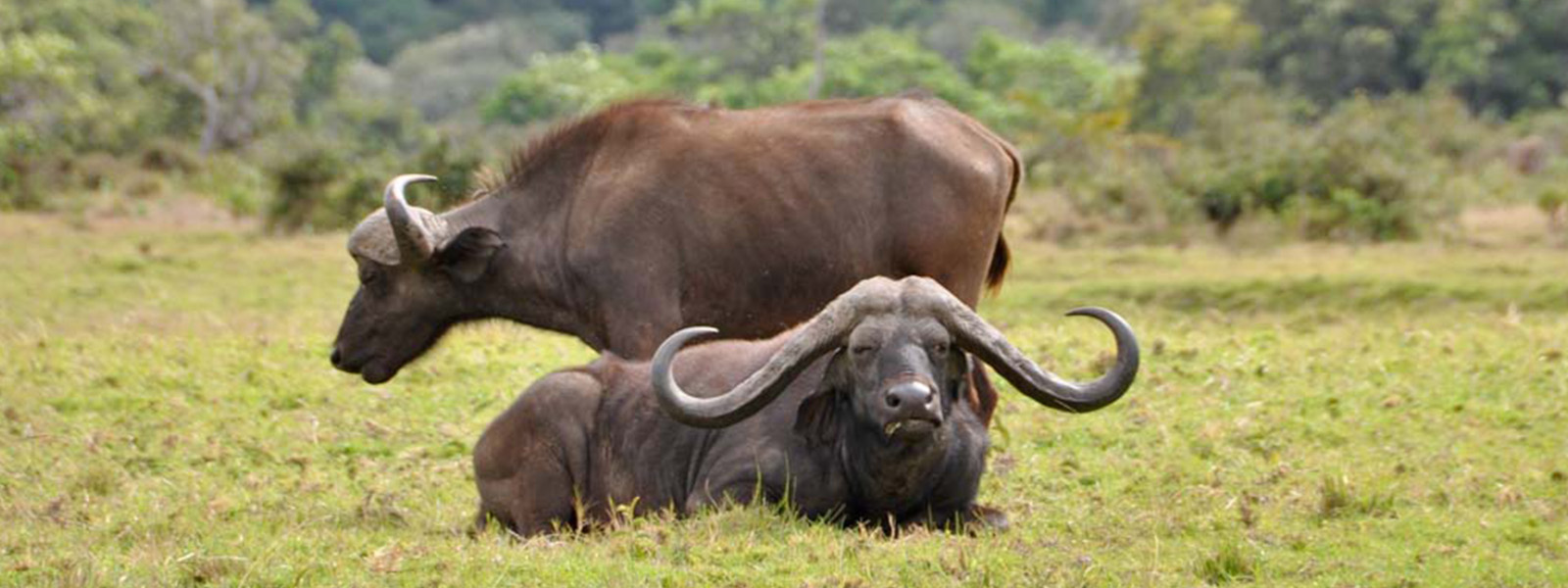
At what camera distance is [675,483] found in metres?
8.70

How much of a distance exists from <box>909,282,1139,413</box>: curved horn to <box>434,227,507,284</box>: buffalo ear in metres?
3.11

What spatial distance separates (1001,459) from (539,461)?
7.93 feet

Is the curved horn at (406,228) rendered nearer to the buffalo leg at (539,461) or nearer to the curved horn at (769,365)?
the buffalo leg at (539,461)

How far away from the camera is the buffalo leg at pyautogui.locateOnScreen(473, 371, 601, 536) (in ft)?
28.5

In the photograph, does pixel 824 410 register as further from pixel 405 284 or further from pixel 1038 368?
pixel 405 284

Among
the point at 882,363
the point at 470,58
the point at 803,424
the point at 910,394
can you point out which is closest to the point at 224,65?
the point at 470,58

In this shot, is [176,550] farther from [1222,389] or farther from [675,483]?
[1222,389]

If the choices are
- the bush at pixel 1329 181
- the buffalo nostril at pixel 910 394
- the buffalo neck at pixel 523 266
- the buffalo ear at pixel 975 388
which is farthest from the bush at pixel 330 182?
the buffalo nostril at pixel 910 394

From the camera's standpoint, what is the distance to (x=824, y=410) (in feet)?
27.0

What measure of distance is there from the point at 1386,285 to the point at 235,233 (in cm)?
1328

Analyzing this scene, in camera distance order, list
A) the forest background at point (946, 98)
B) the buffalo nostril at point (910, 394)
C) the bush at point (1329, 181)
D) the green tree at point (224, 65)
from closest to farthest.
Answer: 1. the buffalo nostril at point (910, 394)
2. the bush at point (1329, 181)
3. the forest background at point (946, 98)
4. the green tree at point (224, 65)

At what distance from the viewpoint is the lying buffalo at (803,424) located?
26.1 feet

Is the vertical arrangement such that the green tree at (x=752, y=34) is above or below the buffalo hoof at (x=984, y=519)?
below

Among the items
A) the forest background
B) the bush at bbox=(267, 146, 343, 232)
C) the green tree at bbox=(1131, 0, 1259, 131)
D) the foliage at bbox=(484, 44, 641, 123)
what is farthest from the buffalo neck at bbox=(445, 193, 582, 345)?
the foliage at bbox=(484, 44, 641, 123)
